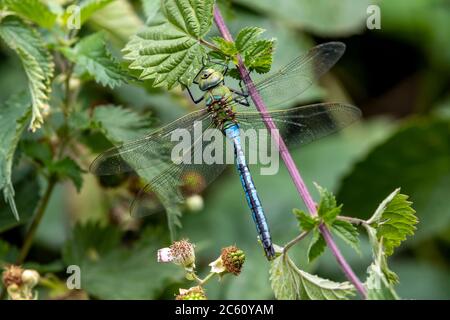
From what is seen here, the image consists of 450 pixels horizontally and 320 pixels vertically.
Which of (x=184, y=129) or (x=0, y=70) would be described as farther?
(x=0, y=70)

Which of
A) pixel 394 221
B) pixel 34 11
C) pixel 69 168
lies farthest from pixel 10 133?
pixel 394 221

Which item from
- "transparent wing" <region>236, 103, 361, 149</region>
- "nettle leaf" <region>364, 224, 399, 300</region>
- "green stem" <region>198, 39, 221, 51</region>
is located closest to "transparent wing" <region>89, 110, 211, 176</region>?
"transparent wing" <region>236, 103, 361, 149</region>

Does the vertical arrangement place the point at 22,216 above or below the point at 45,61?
below

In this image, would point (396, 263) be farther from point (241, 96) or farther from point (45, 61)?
point (45, 61)

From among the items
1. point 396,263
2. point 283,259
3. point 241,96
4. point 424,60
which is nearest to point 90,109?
point 241,96

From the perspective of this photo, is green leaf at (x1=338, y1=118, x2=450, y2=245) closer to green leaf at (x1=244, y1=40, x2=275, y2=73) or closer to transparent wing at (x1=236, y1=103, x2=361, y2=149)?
transparent wing at (x1=236, y1=103, x2=361, y2=149)
